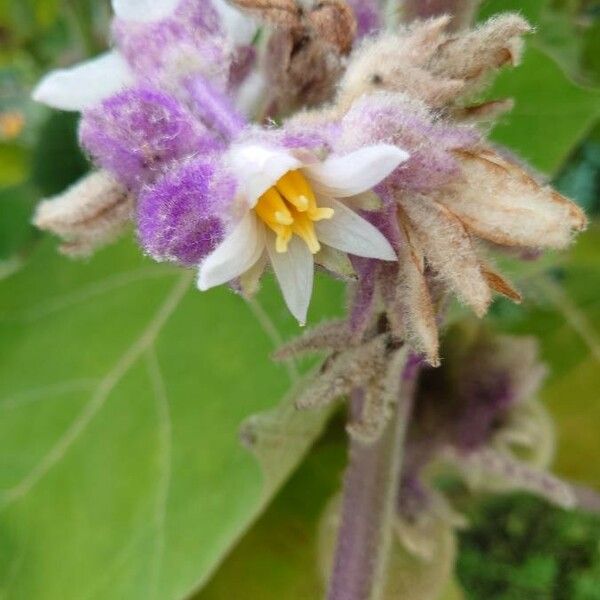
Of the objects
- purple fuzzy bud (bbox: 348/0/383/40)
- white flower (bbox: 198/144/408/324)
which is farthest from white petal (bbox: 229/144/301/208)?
purple fuzzy bud (bbox: 348/0/383/40)

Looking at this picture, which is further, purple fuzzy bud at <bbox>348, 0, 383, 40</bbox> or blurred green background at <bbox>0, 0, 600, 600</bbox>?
blurred green background at <bbox>0, 0, 600, 600</bbox>

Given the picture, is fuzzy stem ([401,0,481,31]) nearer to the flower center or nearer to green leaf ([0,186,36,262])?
the flower center

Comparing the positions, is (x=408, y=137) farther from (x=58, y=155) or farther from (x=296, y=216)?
(x=58, y=155)

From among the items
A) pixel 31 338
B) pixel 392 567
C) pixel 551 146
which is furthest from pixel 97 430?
pixel 551 146

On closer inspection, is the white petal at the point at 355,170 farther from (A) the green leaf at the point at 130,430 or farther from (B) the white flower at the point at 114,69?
(A) the green leaf at the point at 130,430

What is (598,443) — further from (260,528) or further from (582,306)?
(260,528)
